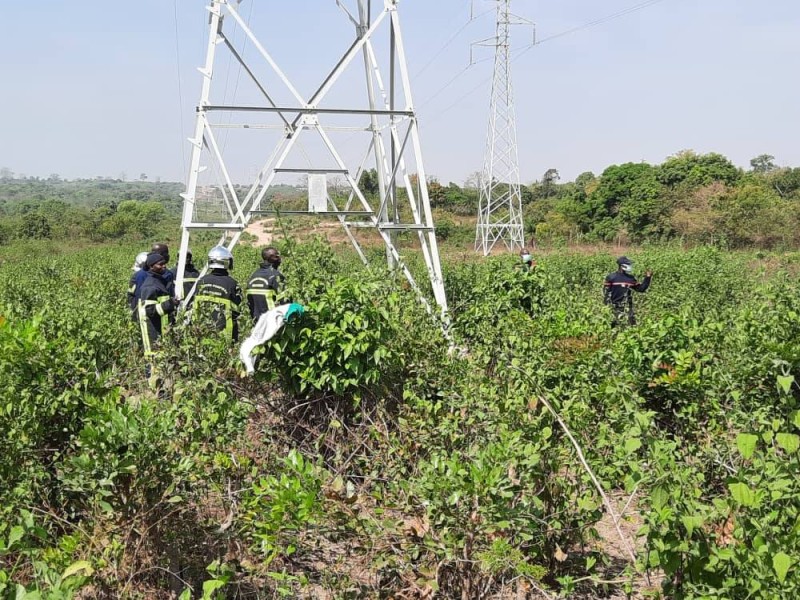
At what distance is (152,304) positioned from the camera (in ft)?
22.6

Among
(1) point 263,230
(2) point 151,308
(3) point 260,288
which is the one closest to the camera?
(3) point 260,288

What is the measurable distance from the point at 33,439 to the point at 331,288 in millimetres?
2049

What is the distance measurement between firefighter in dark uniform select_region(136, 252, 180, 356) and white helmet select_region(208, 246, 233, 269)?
1.69 ft

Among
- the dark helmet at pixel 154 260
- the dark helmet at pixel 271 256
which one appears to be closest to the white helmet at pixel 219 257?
the dark helmet at pixel 271 256

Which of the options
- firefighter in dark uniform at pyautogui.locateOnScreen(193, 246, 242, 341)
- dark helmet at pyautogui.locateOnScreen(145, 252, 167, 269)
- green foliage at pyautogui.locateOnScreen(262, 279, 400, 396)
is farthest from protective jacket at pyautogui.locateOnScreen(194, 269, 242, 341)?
green foliage at pyautogui.locateOnScreen(262, 279, 400, 396)

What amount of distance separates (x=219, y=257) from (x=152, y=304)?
2.51ft

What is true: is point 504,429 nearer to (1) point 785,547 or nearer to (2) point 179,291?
(1) point 785,547

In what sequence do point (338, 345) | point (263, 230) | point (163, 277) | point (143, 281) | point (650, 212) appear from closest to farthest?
point (338, 345) < point (143, 281) < point (163, 277) < point (263, 230) < point (650, 212)

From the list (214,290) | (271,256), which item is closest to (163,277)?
(214,290)

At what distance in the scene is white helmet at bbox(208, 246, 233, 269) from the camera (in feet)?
22.6

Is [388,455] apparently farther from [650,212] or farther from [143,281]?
[650,212]

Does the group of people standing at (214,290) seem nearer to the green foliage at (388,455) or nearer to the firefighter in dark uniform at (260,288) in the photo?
the firefighter in dark uniform at (260,288)

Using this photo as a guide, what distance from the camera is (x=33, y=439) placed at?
4.19m

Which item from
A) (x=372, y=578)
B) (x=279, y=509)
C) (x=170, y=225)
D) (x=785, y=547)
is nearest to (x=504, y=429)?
(x=372, y=578)
